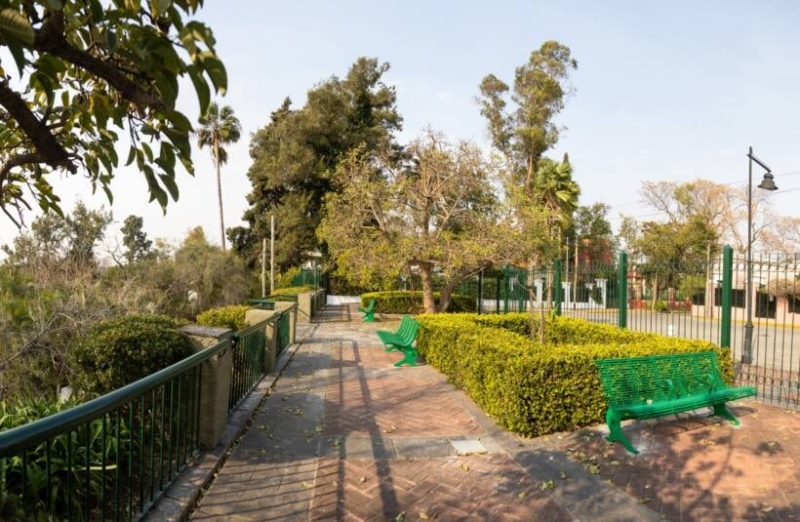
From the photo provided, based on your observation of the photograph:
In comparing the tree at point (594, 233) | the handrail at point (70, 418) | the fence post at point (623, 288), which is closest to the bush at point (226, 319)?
the handrail at point (70, 418)

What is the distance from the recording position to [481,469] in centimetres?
482

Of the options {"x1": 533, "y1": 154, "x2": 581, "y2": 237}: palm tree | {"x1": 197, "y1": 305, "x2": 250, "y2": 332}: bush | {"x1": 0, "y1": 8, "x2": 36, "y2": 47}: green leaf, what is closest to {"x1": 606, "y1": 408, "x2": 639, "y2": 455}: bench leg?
{"x1": 0, "y1": 8, "x2": 36, "y2": 47}: green leaf

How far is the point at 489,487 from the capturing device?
14.5 ft

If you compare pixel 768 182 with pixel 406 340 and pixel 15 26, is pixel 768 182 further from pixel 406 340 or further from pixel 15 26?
pixel 15 26

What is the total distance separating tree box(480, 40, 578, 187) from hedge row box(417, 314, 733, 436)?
93.3 feet

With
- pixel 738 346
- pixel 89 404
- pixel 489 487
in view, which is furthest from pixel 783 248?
pixel 89 404

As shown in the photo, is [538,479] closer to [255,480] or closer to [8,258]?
[255,480]

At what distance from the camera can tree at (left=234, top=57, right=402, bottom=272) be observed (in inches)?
1308

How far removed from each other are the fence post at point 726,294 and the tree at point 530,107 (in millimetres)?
27493

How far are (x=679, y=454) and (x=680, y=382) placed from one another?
129 cm

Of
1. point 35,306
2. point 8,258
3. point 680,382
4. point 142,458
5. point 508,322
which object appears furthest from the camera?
point 8,258

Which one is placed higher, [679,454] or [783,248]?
[783,248]

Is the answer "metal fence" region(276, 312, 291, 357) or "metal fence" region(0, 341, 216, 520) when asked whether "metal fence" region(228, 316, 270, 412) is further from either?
"metal fence" region(276, 312, 291, 357)

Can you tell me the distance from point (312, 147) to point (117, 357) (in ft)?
100
